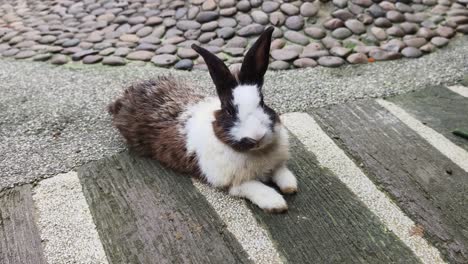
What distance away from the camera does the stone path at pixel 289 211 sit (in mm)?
2580

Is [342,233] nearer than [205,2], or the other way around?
Answer: [342,233]

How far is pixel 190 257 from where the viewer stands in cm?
255

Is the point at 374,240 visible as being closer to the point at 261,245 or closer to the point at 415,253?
the point at 415,253

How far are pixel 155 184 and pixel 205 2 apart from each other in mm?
2831

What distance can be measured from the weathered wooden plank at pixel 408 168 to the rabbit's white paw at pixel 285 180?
56 centimetres

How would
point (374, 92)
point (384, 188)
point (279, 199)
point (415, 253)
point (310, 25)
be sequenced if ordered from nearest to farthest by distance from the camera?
point (415, 253), point (279, 199), point (384, 188), point (374, 92), point (310, 25)

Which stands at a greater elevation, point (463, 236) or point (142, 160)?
point (463, 236)

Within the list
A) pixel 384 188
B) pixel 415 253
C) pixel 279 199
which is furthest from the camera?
pixel 384 188

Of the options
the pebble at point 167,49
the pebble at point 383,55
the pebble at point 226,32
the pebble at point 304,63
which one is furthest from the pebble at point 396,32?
the pebble at point 167,49

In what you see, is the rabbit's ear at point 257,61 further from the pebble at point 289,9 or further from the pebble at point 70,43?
the pebble at point 70,43

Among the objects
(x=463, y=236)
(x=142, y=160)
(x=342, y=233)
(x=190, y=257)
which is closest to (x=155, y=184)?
(x=142, y=160)

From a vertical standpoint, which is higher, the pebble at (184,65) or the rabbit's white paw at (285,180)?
the rabbit's white paw at (285,180)

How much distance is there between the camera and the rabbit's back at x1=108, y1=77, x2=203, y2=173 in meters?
3.08

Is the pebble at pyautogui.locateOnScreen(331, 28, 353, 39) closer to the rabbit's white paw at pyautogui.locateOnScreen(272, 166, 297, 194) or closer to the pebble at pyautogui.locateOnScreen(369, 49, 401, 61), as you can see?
the pebble at pyautogui.locateOnScreen(369, 49, 401, 61)
